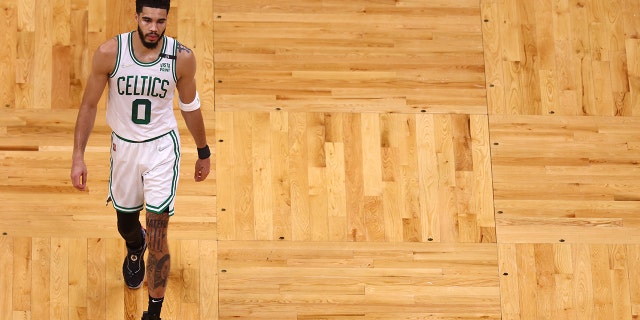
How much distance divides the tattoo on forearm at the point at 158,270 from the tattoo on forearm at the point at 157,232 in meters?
0.07

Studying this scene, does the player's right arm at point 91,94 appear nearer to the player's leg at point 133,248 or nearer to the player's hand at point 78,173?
the player's hand at point 78,173

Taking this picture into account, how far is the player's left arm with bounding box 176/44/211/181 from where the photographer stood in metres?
4.84

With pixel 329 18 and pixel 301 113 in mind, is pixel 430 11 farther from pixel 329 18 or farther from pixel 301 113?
pixel 301 113

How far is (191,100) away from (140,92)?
238 mm

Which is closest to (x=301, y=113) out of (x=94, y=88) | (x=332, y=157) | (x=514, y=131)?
(x=332, y=157)

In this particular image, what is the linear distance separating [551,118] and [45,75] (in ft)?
8.65

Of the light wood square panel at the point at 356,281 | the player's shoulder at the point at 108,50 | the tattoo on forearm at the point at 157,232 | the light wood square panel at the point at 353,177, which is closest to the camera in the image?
the player's shoulder at the point at 108,50

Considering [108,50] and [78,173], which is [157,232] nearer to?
[78,173]

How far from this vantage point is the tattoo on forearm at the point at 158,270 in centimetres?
498

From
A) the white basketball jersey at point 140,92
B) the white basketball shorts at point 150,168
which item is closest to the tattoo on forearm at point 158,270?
the white basketball shorts at point 150,168

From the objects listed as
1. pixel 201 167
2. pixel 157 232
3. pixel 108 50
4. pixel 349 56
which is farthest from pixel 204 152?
pixel 349 56

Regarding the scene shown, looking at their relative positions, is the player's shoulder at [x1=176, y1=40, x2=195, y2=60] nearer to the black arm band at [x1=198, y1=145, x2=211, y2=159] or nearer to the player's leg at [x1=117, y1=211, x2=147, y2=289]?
the black arm band at [x1=198, y1=145, x2=211, y2=159]

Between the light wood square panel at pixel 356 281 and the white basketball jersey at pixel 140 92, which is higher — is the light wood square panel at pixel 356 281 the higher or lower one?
the lower one

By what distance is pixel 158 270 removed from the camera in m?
4.99
